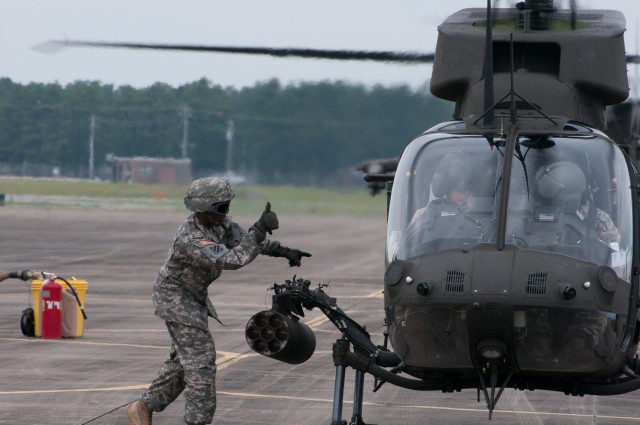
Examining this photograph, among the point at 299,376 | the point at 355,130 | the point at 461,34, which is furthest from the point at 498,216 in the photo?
the point at 355,130

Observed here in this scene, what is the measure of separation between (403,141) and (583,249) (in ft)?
36.4

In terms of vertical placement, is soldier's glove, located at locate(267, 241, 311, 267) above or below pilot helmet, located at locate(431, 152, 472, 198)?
below

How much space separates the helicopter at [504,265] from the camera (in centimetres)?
834

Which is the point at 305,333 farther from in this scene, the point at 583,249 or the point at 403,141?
the point at 403,141

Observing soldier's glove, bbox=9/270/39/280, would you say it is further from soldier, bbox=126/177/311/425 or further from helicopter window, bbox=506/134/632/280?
helicopter window, bbox=506/134/632/280

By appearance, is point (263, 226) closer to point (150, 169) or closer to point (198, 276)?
point (198, 276)

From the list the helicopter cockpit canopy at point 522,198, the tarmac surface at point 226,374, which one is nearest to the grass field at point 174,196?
the tarmac surface at point 226,374

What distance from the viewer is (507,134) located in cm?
929

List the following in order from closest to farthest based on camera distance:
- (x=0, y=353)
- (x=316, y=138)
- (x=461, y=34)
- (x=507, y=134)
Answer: (x=507, y=134), (x=461, y=34), (x=0, y=353), (x=316, y=138)

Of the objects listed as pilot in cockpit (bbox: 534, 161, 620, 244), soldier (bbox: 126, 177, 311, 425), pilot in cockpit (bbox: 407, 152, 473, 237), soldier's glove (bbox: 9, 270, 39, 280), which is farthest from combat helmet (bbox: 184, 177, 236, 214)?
soldier's glove (bbox: 9, 270, 39, 280)

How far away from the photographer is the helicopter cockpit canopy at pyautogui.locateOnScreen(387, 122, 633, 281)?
29.0 feet

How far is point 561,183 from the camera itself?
9078 millimetres

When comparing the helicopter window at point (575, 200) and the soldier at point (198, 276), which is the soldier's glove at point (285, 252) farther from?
the helicopter window at point (575, 200)

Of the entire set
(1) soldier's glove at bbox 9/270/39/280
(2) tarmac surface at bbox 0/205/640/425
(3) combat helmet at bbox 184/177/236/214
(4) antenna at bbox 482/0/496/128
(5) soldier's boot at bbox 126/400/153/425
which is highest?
(4) antenna at bbox 482/0/496/128
